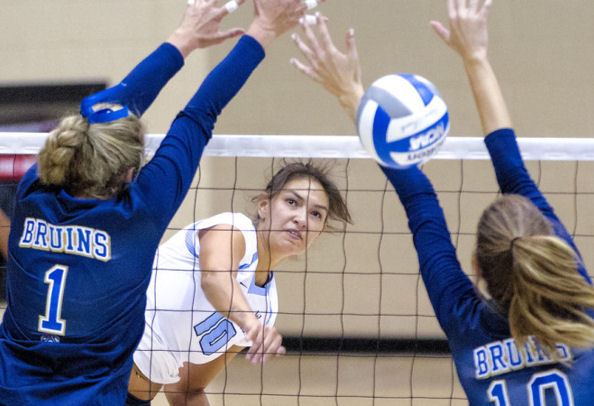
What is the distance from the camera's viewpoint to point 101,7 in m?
5.75

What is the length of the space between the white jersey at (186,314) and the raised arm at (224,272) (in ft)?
0.24

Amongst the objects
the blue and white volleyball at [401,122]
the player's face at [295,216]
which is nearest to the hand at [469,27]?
the blue and white volleyball at [401,122]

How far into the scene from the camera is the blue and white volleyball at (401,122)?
6.48 ft

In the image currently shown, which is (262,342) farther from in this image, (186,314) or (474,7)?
(474,7)

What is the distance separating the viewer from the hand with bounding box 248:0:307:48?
7.02 ft

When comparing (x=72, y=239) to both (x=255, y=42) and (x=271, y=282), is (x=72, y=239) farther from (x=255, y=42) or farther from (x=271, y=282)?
(x=271, y=282)

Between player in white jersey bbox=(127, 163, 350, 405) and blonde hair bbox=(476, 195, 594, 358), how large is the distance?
1288 mm

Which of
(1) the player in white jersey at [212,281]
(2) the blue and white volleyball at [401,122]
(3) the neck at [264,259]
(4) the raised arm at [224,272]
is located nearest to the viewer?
(2) the blue and white volleyball at [401,122]

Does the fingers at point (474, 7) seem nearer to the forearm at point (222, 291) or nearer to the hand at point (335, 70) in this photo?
the hand at point (335, 70)

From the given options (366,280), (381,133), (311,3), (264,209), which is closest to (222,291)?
(264,209)

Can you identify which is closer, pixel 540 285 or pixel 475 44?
pixel 540 285

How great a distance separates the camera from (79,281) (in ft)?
6.00

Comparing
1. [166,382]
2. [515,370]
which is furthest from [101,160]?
[166,382]

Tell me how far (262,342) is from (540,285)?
3.28ft
